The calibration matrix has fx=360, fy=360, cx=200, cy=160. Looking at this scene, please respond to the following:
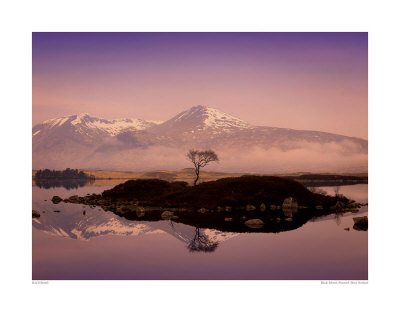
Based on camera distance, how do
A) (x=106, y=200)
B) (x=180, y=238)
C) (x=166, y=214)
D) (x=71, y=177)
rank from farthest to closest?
(x=71, y=177) < (x=106, y=200) < (x=166, y=214) < (x=180, y=238)

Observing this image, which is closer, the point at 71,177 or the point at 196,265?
the point at 196,265

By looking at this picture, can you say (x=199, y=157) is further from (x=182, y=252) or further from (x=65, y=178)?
(x=65, y=178)

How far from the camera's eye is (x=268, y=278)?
1755 cm

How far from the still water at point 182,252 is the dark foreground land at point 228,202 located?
471 centimetres

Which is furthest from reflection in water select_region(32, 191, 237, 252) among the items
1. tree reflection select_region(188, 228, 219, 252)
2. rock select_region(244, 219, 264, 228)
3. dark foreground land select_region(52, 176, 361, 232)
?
rock select_region(244, 219, 264, 228)

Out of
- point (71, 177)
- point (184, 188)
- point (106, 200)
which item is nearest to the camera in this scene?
point (184, 188)

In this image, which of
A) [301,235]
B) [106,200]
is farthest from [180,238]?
[106,200]

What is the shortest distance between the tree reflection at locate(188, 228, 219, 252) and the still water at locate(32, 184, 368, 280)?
0.08m

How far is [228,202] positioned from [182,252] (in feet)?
72.1

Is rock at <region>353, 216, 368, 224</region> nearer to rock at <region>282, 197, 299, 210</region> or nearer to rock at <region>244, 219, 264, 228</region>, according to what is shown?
rock at <region>244, 219, 264, 228</region>

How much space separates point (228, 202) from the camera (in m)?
44.1

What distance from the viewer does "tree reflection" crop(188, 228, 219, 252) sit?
2331 cm

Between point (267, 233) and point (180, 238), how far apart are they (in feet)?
23.0

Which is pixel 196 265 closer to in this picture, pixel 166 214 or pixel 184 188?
pixel 166 214
